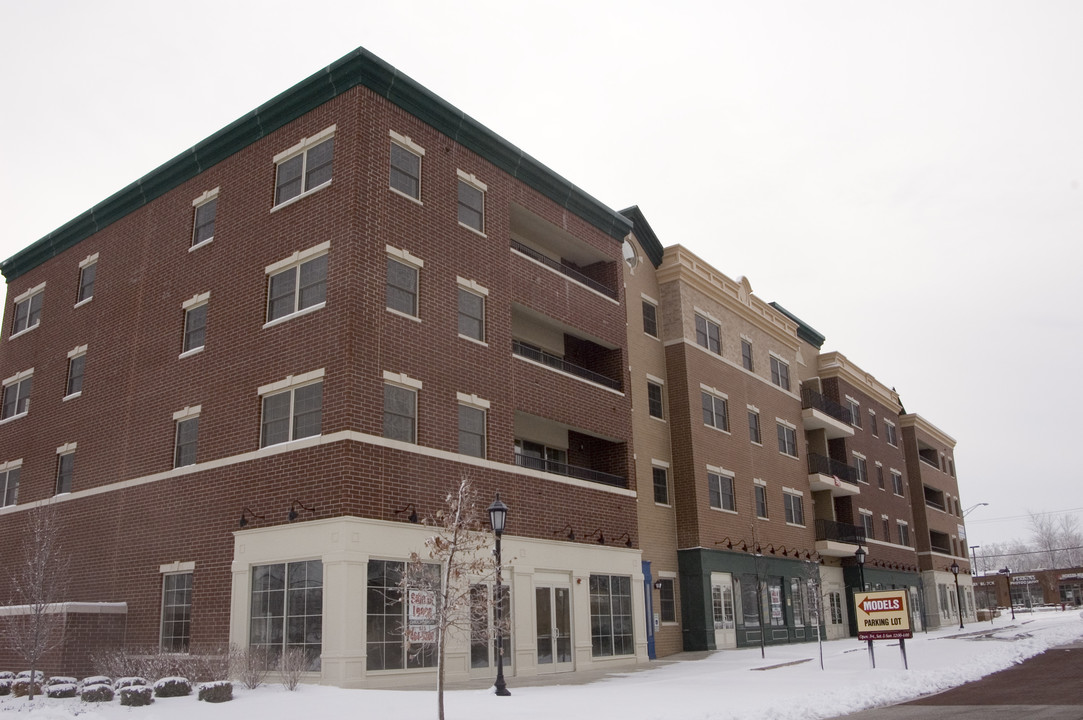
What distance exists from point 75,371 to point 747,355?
29.4m

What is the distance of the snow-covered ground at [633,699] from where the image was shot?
51.6ft

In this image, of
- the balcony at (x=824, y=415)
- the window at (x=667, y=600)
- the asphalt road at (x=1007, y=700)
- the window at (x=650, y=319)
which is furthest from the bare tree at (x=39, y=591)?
the balcony at (x=824, y=415)

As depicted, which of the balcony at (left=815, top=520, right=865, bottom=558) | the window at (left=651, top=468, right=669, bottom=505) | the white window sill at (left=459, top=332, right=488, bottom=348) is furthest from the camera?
the balcony at (left=815, top=520, right=865, bottom=558)

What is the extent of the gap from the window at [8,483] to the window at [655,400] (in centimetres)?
2404

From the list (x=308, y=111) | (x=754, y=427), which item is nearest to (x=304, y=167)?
(x=308, y=111)

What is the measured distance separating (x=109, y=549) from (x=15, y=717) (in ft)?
36.1

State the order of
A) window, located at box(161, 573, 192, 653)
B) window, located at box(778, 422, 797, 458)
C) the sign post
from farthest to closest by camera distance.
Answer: window, located at box(778, 422, 797, 458) < the sign post < window, located at box(161, 573, 192, 653)

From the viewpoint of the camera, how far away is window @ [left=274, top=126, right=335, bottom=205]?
2439 cm

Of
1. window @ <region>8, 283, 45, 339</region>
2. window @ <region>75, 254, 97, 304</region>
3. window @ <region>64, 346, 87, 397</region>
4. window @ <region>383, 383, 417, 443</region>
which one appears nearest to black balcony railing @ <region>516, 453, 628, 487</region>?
window @ <region>383, 383, 417, 443</region>

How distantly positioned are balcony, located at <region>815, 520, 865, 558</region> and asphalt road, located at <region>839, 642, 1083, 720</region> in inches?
796

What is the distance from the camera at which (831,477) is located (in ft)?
158

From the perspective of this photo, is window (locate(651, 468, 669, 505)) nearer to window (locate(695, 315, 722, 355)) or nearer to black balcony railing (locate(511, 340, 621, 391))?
black balcony railing (locate(511, 340, 621, 391))

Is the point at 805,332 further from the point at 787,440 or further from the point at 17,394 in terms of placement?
the point at 17,394

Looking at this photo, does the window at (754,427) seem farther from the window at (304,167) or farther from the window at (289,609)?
the window at (289,609)
